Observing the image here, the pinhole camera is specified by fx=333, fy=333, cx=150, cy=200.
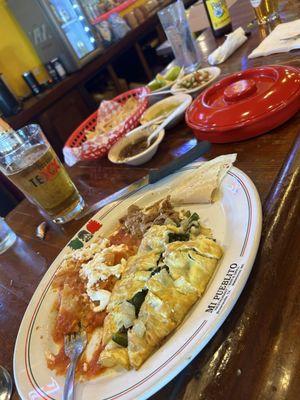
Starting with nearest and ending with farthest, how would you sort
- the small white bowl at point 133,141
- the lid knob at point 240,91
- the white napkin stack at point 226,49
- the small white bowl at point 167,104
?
the lid knob at point 240,91 < the small white bowl at point 133,141 < the small white bowl at point 167,104 < the white napkin stack at point 226,49

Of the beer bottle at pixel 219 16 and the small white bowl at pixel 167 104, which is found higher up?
the beer bottle at pixel 219 16

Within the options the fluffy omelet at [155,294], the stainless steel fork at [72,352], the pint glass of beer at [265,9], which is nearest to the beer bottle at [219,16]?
the pint glass of beer at [265,9]

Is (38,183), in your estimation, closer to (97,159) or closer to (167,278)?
(97,159)

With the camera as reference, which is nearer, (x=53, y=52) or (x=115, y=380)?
(x=115, y=380)

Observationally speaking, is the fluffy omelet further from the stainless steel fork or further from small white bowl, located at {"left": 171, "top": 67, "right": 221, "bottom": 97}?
small white bowl, located at {"left": 171, "top": 67, "right": 221, "bottom": 97}

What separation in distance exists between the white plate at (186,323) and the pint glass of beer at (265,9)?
133 centimetres

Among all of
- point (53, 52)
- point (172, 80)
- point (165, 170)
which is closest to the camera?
point (165, 170)

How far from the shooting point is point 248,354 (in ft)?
1.87

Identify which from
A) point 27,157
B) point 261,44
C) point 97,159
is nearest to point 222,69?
point 261,44

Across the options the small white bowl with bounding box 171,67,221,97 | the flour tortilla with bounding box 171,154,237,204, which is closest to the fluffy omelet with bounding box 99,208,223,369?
the flour tortilla with bounding box 171,154,237,204

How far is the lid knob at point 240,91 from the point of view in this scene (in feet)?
3.46

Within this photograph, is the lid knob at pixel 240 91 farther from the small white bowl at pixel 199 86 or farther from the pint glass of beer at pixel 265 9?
the pint glass of beer at pixel 265 9

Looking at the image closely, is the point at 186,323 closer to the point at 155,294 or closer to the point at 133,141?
the point at 155,294

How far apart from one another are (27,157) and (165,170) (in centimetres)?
50
